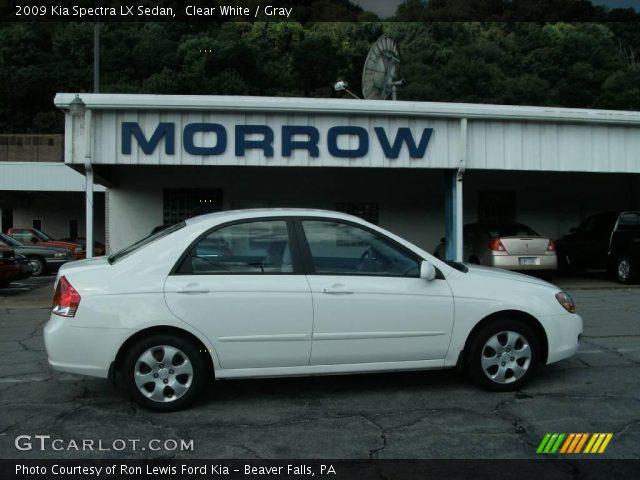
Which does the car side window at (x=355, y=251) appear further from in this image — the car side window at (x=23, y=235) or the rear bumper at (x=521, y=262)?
the car side window at (x=23, y=235)

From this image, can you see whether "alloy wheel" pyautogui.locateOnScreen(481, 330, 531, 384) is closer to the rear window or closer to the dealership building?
the dealership building

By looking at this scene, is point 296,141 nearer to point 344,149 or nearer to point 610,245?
point 344,149

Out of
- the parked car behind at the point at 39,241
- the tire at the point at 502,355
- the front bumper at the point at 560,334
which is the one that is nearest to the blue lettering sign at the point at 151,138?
the tire at the point at 502,355

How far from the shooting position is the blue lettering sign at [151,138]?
37.5 ft

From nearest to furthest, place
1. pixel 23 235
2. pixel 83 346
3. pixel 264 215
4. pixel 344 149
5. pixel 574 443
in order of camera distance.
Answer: pixel 574 443
pixel 83 346
pixel 264 215
pixel 344 149
pixel 23 235

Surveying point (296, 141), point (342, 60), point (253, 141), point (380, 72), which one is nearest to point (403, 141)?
point (296, 141)

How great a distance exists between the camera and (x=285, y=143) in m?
11.8

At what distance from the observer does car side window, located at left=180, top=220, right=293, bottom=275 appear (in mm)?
4750

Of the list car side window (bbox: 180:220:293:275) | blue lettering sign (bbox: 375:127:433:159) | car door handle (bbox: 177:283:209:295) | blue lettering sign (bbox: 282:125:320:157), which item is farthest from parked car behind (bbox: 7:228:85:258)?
car door handle (bbox: 177:283:209:295)

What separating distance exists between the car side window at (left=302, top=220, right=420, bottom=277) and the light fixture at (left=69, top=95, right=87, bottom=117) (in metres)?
7.60

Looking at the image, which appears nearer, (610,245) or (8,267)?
(8,267)

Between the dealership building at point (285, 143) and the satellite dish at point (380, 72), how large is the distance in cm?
403
